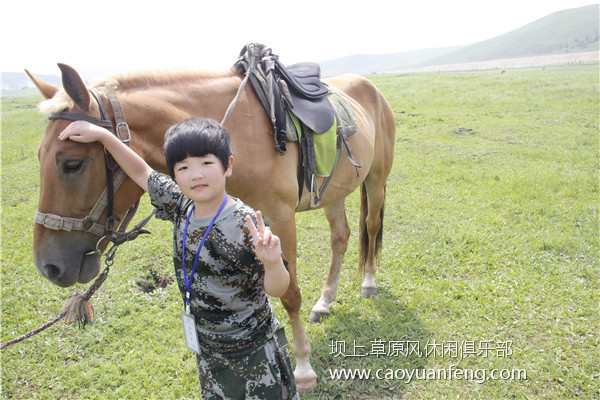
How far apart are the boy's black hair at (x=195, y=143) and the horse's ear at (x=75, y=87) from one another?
2.10 feet

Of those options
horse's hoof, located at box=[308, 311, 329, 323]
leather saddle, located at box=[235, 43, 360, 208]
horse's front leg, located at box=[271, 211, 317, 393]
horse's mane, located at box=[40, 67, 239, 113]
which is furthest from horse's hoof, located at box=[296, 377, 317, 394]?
horse's mane, located at box=[40, 67, 239, 113]

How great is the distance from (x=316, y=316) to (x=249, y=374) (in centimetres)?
212

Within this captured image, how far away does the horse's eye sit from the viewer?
172 cm

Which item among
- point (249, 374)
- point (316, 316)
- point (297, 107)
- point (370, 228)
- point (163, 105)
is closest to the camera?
point (249, 374)

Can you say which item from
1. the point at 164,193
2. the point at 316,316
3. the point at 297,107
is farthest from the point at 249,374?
the point at 316,316

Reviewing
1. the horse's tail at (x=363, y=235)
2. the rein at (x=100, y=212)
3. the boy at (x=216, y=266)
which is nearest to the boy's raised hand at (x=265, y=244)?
the boy at (x=216, y=266)

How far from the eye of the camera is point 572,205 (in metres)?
6.04

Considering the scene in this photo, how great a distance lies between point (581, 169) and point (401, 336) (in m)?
7.24

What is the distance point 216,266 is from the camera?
4.86ft

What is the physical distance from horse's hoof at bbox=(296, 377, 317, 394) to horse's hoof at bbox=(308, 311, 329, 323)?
0.81 metres

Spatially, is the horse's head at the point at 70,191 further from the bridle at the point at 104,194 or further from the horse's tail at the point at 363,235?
the horse's tail at the point at 363,235

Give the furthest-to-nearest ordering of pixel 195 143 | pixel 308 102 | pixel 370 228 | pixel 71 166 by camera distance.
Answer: pixel 370 228 → pixel 308 102 → pixel 71 166 → pixel 195 143

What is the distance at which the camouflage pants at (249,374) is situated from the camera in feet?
5.22

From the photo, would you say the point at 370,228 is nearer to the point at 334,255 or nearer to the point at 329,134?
the point at 334,255
